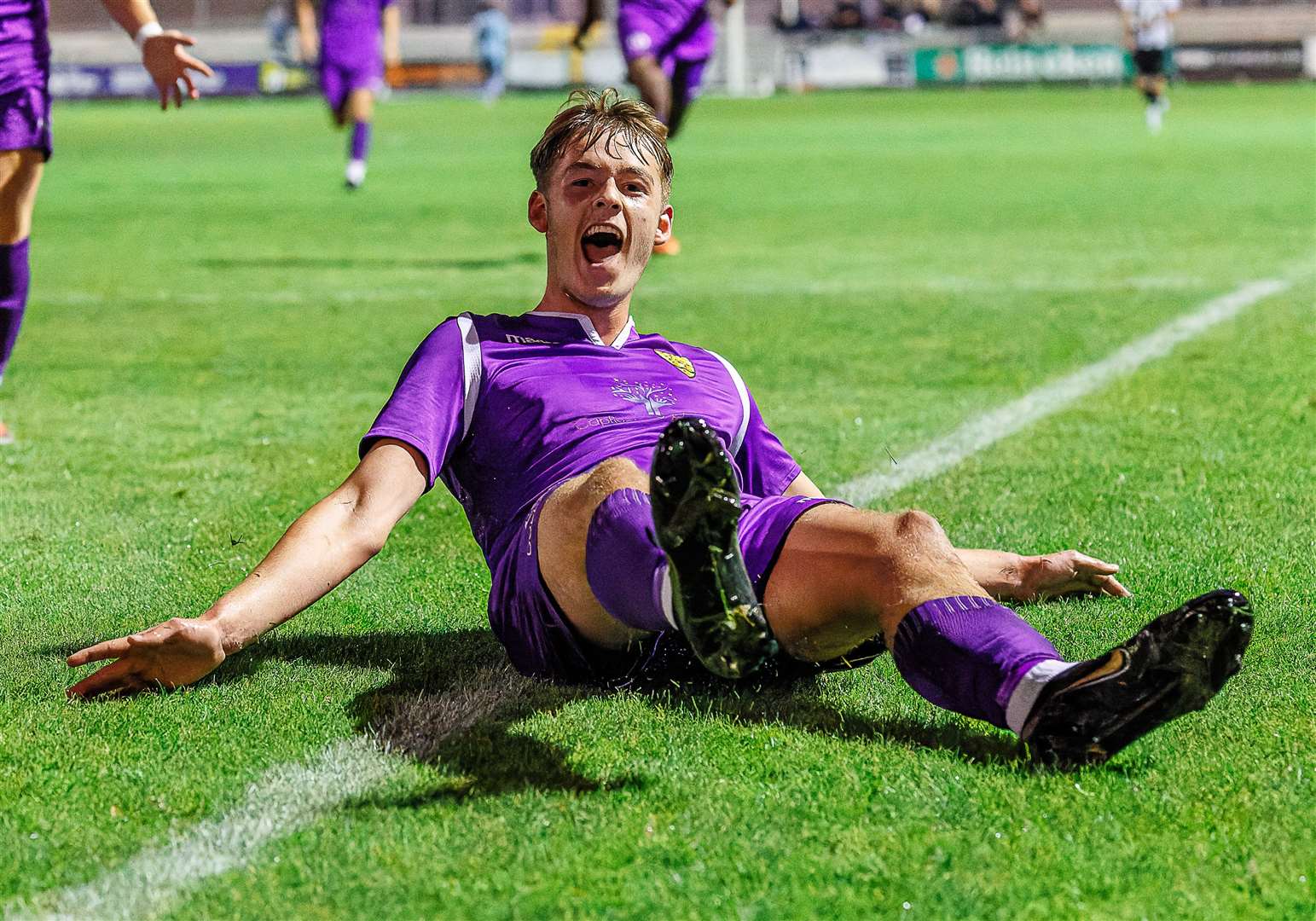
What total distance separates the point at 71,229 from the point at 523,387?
11.3m

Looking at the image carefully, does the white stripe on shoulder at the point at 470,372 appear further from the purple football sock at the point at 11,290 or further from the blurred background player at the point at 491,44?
the blurred background player at the point at 491,44

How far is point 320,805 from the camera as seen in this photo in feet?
9.29

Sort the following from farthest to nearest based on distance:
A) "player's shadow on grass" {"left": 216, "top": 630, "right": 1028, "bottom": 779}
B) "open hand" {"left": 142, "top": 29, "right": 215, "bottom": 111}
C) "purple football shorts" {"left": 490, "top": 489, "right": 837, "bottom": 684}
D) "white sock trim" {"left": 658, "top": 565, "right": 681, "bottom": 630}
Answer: "open hand" {"left": 142, "top": 29, "right": 215, "bottom": 111} < "purple football shorts" {"left": 490, "top": 489, "right": 837, "bottom": 684} < "player's shadow on grass" {"left": 216, "top": 630, "right": 1028, "bottom": 779} < "white sock trim" {"left": 658, "top": 565, "right": 681, "bottom": 630}

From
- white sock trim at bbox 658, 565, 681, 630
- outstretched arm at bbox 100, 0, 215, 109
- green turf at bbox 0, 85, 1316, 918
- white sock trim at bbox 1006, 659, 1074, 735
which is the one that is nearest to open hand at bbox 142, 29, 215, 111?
outstretched arm at bbox 100, 0, 215, 109

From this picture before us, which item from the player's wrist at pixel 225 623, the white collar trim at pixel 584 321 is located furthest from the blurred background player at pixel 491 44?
the player's wrist at pixel 225 623

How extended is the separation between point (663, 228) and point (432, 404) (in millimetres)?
677

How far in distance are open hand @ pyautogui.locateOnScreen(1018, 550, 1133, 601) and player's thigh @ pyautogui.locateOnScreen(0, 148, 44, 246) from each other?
3.45 metres

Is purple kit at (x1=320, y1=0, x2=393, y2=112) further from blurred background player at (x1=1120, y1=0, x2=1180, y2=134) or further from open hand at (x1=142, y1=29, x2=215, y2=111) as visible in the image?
blurred background player at (x1=1120, y1=0, x2=1180, y2=134)

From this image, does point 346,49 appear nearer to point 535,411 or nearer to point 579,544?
point 535,411

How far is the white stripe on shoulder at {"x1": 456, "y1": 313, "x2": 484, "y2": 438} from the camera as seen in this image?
144 inches

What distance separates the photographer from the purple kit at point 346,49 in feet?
54.2

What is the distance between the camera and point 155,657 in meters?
3.25

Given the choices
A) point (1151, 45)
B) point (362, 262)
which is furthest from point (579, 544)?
point (1151, 45)

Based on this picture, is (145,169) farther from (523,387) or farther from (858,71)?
(858,71)
